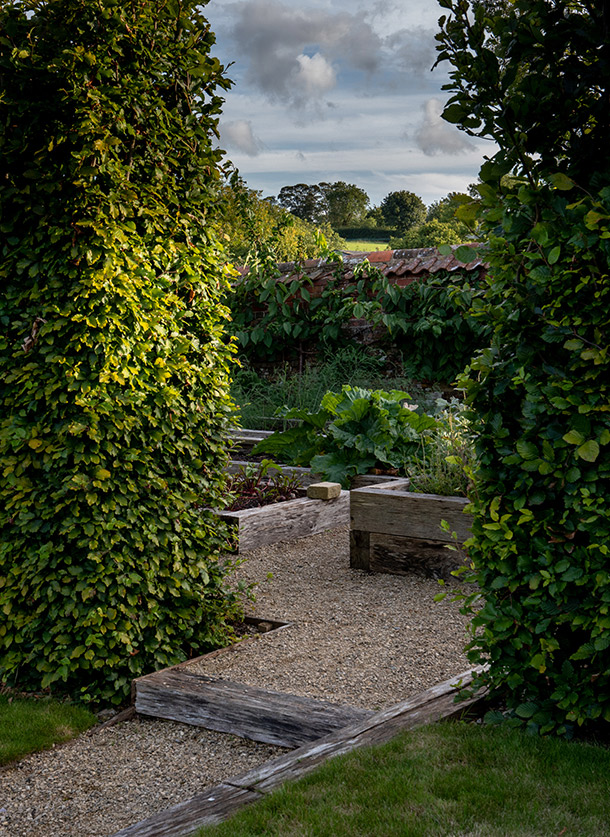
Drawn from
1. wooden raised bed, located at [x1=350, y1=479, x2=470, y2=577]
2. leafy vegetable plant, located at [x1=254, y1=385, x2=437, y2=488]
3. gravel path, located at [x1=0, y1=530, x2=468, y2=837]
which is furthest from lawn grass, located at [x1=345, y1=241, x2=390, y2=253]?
gravel path, located at [x1=0, y1=530, x2=468, y2=837]

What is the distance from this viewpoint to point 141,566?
3.91m

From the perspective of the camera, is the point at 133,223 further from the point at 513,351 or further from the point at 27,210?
the point at 513,351

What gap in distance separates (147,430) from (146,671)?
4.05 ft

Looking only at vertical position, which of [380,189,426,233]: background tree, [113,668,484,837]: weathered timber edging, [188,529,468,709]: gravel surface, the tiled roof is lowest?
[188,529,468,709]: gravel surface

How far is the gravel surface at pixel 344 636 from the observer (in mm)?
3822

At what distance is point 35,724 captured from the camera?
358 centimetres

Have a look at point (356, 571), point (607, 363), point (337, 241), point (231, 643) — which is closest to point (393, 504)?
point (356, 571)

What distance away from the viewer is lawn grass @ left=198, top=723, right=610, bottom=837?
2.29m

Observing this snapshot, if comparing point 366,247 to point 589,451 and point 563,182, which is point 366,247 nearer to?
point 563,182

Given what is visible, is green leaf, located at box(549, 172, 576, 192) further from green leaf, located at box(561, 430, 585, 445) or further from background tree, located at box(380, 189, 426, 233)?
background tree, located at box(380, 189, 426, 233)

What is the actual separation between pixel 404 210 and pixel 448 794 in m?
72.6

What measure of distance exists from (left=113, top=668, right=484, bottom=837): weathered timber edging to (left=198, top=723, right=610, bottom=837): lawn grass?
0.33ft

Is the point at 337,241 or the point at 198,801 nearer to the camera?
the point at 198,801

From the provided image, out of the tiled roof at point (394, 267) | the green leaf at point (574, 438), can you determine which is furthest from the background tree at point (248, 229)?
the green leaf at point (574, 438)
